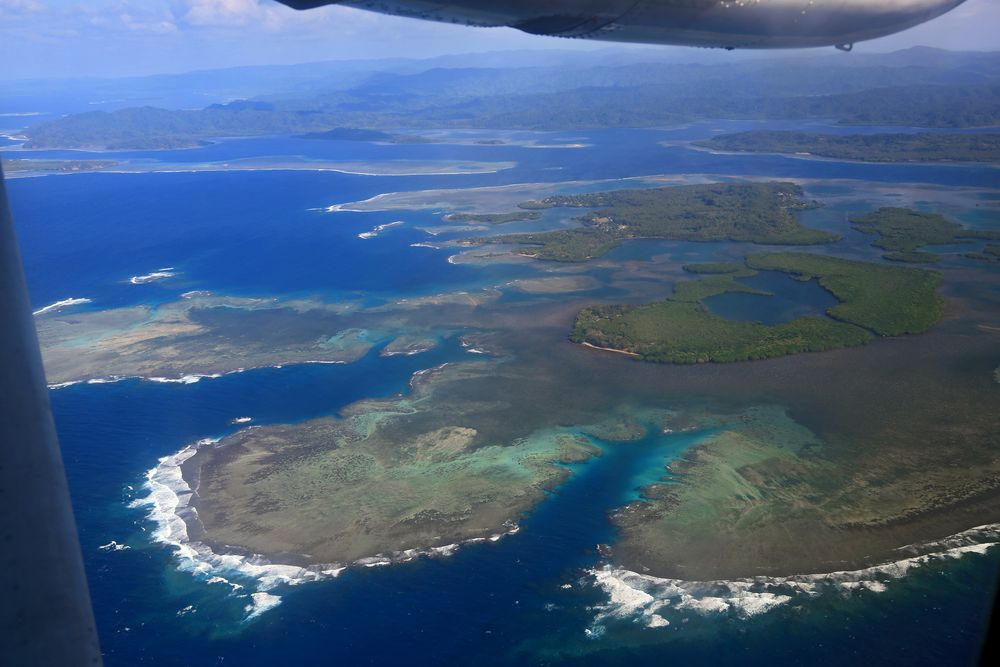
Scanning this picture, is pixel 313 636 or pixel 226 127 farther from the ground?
pixel 226 127

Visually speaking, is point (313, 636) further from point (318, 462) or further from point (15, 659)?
point (15, 659)

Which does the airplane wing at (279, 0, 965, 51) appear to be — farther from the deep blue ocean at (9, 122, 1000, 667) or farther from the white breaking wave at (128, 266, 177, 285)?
the white breaking wave at (128, 266, 177, 285)

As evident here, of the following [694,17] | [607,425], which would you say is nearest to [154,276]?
[607,425]

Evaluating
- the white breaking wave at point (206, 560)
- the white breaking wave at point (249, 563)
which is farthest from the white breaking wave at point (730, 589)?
the white breaking wave at point (206, 560)

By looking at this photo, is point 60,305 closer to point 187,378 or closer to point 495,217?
point 187,378

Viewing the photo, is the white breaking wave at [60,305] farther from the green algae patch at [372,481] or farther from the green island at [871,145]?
the green island at [871,145]

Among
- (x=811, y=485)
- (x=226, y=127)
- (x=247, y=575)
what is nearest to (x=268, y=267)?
(x=247, y=575)
